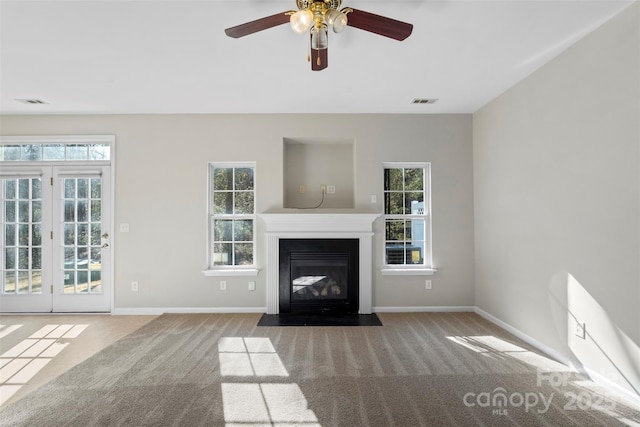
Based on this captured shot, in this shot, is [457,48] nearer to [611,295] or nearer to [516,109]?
[516,109]

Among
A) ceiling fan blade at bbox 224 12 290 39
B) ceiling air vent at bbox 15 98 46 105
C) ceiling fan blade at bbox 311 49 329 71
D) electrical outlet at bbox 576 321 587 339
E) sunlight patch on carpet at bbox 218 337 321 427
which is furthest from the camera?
ceiling air vent at bbox 15 98 46 105

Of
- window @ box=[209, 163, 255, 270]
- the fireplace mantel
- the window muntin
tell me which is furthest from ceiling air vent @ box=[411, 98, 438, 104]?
the window muntin

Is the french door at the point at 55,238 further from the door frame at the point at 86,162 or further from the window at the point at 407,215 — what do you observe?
the window at the point at 407,215

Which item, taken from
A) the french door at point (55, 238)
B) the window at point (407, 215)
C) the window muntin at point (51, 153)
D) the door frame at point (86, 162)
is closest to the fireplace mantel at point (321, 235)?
the window at point (407, 215)

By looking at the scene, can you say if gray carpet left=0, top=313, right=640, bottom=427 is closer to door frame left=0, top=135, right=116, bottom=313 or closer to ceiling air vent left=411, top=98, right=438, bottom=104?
door frame left=0, top=135, right=116, bottom=313

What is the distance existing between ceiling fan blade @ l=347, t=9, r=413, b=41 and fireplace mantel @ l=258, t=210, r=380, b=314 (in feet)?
8.53

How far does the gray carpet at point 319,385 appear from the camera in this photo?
6.98 feet

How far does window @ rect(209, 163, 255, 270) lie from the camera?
4.52 metres

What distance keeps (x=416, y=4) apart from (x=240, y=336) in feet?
10.8

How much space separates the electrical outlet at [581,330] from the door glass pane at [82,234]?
5252 millimetres

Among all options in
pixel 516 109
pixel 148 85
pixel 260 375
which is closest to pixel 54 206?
pixel 148 85

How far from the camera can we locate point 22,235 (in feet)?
14.6

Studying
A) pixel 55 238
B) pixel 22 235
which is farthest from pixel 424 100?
pixel 22 235

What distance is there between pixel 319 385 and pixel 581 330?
2.09 meters
